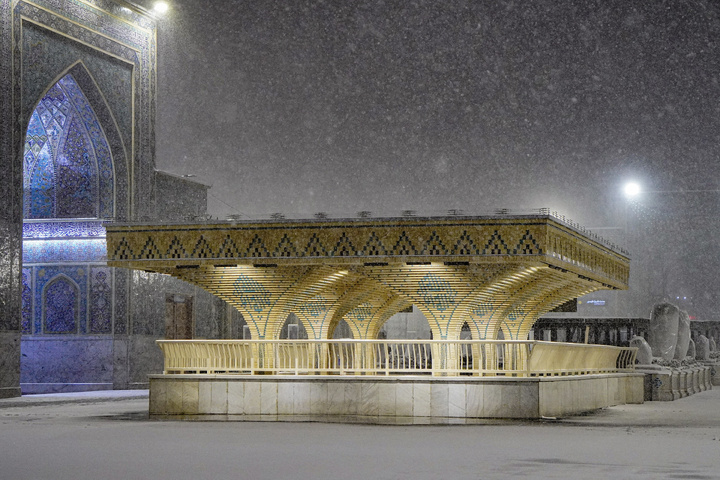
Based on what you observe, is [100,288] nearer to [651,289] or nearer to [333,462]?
[333,462]

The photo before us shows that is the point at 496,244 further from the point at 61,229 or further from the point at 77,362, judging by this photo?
the point at 61,229

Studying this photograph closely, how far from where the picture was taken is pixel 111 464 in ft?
30.5

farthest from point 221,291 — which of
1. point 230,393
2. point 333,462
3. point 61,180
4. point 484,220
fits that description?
point 333,462

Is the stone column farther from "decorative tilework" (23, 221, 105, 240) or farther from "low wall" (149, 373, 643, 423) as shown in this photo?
"low wall" (149, 373, 643, 423)

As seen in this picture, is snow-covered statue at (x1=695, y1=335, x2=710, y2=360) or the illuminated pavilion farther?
snow-covered statue at (x1=695, y1=335, x2=710, y2=360)

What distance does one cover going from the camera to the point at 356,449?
10766 millimetres

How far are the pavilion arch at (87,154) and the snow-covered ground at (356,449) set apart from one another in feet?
37.7

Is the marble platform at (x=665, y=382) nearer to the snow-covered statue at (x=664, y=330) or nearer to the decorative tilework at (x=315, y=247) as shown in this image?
the snow-covered statue at (x=664, y=330)

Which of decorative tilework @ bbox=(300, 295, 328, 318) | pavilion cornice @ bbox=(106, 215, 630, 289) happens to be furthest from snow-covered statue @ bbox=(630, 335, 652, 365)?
decorative tilework @ bbox=(300, 295, 328, 318)

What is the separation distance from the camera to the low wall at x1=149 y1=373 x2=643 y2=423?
15.7 metres

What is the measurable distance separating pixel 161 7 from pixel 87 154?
4.61 metres

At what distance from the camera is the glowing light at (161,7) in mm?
28484

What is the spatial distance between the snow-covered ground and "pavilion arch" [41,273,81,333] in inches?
418

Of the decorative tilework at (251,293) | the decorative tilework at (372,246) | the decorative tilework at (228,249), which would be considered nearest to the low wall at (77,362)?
the decorative tilework at (251,293)
